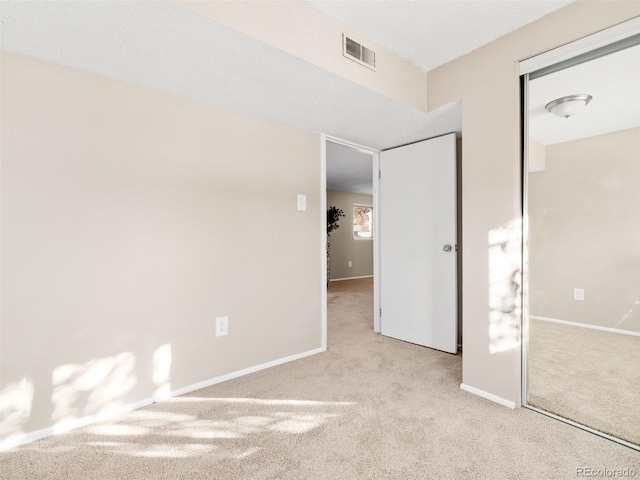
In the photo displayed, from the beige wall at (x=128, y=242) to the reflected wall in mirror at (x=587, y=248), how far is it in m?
1.71

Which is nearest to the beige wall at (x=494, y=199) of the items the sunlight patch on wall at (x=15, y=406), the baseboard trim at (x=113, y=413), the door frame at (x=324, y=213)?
the door frame at (x=324, y=213)

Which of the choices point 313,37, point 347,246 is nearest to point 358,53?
point 313,37

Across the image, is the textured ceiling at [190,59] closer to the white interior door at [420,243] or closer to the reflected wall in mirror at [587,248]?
the white interior door at [420,243]

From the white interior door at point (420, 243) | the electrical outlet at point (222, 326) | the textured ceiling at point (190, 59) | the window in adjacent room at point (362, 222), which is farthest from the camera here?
the window in adjacent room at point (362, 222)

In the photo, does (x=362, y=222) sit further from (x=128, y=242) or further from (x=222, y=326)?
(x=128, y=242)

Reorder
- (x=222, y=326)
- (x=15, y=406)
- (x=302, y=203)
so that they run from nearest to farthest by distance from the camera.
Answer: (x=15, y=406), (x=222, y=326), (x=302, y=203)

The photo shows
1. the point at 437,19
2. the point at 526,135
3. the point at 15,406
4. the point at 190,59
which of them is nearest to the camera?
the point at 15,406

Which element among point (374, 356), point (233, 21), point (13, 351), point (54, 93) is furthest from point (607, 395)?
point (54, 93)

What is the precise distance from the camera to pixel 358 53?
187cm

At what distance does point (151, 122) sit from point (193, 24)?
2.48 ft

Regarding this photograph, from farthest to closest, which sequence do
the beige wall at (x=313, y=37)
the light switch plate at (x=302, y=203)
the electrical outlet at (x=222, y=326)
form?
the light switch plate at (x=302, y=203)
the electrical outlet at (x=222, y=326)
the beige wall at (x=313, y=37)

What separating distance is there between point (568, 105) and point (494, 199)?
636 mm

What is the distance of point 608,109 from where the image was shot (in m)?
1.65

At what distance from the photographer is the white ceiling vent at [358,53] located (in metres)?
1.81
